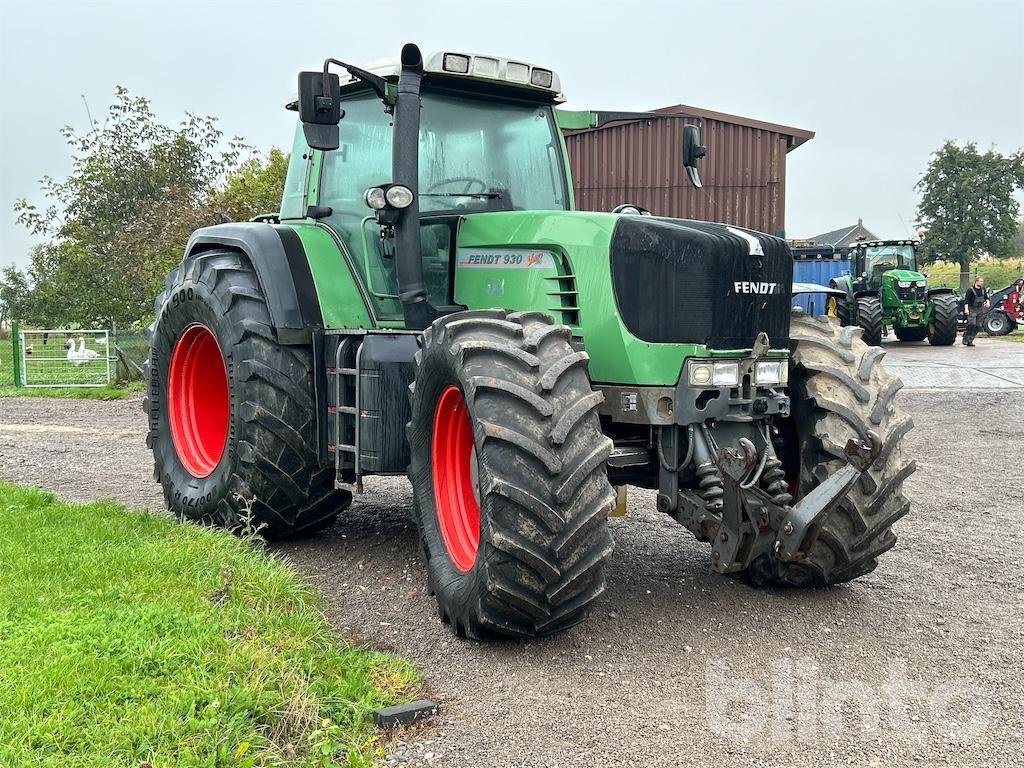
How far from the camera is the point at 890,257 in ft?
85.8

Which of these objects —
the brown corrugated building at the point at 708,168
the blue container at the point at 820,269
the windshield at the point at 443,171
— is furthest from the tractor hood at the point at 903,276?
the windshield at the point at 443,171

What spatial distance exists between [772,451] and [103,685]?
3113 millimetres

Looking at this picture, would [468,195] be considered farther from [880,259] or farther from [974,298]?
[974,298]

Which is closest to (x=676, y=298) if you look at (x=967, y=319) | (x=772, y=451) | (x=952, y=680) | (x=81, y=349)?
(x=772, y=451)

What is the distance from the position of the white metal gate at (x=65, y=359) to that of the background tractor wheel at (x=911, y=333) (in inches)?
729

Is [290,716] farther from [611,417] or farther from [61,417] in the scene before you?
[61,417]

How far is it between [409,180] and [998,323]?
28164 millimetres

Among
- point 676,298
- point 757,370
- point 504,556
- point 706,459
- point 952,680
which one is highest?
point 676,298

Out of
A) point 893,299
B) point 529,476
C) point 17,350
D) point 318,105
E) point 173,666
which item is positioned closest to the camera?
point 173,666

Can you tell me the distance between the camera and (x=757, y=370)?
15.9ft

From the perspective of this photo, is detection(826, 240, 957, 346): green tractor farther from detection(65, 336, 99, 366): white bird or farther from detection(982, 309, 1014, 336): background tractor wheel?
detection(65, 336, 99, 366): white bird

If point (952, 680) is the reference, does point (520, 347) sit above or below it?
above

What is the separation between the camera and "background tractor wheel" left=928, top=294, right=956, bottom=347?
23969mm

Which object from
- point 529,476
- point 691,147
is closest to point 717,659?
point 529,476
